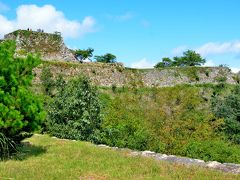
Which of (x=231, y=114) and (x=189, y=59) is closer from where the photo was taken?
(x=231, y=114)

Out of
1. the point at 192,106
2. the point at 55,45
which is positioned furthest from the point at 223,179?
the point at 55,45

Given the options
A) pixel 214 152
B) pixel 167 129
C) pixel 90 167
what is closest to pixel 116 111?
pixel 167 129

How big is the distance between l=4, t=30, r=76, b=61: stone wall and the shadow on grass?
102ft

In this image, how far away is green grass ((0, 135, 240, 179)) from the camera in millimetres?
11586

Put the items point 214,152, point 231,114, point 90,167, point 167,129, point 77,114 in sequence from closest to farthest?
point 90,167 < point 214,152 < point 77,114 < point 167,129 < point 231,114

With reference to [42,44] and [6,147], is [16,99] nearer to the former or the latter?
[6,147]

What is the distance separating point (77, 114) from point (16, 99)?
10311mm

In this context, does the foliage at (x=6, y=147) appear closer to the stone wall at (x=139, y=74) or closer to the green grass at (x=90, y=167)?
the green grass at (x=90, y=167)

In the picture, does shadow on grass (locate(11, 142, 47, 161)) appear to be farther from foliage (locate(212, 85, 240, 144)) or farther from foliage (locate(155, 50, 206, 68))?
foliage (locate(155, 50, 206, 68))

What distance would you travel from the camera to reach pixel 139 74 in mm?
51656

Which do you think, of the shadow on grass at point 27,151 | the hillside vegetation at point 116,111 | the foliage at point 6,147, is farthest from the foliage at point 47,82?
the foliage at point 6,147

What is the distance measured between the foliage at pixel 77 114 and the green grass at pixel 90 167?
7.93m

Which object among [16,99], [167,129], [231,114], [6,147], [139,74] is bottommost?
[167,129]

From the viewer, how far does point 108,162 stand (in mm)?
13281
